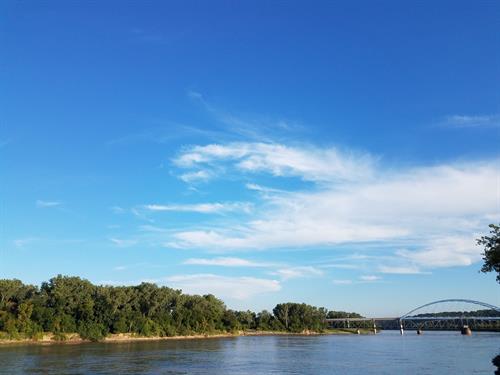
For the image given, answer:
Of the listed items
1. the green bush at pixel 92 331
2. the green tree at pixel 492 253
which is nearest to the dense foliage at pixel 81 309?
the green bush at pixel 92 331

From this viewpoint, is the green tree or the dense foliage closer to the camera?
the green tree

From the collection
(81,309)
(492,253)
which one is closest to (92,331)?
(81,309)

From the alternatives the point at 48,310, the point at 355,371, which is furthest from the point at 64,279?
the point at 355,371

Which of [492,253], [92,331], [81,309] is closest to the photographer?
[492,253]

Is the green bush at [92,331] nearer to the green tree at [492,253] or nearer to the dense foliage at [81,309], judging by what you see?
the dense foliage at [81,309]

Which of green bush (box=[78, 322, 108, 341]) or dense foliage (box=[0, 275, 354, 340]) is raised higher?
dense foliage (box=[0, 275, 354, 340])

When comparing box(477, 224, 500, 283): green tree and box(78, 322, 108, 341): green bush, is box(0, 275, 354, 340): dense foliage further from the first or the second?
box(477, 224, 500, 283): green tree

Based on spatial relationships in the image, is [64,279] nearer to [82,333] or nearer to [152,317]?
[82,333]

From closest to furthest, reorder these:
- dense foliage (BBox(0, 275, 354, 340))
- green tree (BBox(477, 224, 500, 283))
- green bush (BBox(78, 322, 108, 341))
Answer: green tree (BBox(477, 224, 500, 283)) < dense foliage (BBox(0, 275, 354, 340)) < green bush (BBox(78, 322, 108, 341))

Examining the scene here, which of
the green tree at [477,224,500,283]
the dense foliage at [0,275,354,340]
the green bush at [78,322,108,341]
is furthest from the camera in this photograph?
the green bush at [78,322,108,341]

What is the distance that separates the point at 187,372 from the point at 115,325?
107 metres

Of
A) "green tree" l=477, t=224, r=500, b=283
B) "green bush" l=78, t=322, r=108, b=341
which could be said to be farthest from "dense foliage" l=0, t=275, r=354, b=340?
"green tree" l=477, t=224, r=500, b=283

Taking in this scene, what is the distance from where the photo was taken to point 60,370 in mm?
Result: 62844

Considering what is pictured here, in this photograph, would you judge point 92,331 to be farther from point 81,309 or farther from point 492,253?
point 492,253
